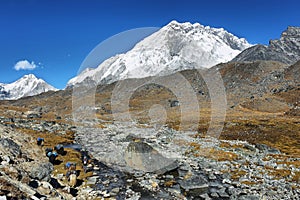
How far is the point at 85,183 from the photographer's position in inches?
867

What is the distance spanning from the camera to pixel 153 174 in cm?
2488

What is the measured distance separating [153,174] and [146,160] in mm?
2374

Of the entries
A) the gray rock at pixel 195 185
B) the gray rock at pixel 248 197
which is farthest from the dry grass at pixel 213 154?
the gray rock at pixel 248 197

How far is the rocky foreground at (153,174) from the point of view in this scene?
18.1m

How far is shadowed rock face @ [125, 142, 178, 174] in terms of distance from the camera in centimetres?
2636

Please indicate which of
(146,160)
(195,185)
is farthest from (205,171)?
(146,160)

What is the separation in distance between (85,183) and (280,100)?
95.2m

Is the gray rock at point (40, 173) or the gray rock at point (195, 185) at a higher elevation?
the gray rock at point (40, 173)

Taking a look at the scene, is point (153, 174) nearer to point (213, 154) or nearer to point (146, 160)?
point (146, 160)

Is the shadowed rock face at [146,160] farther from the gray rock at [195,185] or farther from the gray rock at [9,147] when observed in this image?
the gray rock at [9,147]

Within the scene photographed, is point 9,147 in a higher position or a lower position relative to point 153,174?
higher

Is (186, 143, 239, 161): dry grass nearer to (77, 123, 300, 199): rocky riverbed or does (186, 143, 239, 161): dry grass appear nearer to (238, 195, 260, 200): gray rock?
(77, 123, 300, 199): rocky riverbed

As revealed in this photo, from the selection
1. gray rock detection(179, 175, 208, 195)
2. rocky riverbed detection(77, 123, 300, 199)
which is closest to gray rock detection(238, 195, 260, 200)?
rocky riverbed detection(77, 123, 300, 199)

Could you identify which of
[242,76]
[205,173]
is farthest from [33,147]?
[242,76]
